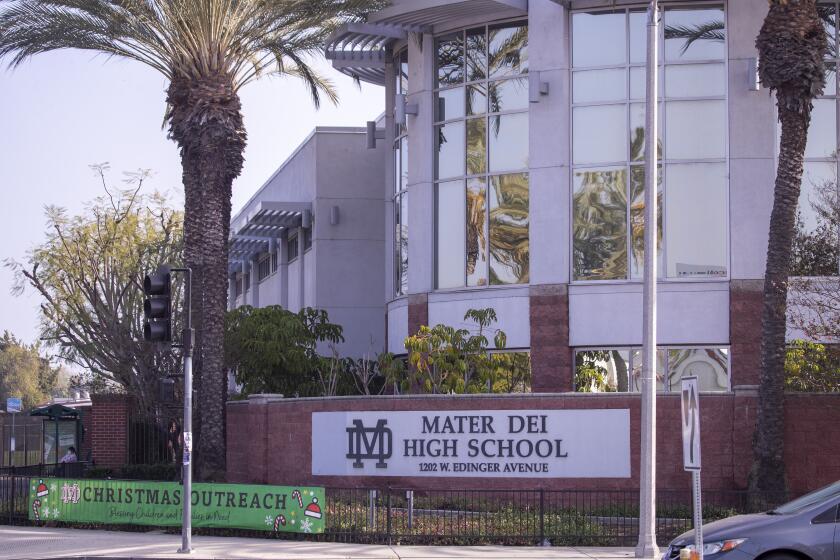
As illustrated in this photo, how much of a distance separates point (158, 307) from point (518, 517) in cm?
689

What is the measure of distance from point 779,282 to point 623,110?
6.41 meters

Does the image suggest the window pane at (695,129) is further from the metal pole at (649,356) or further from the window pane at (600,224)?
the metal pole at (649,356)

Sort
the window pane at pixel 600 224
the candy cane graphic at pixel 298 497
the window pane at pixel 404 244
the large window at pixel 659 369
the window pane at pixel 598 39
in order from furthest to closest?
the window pane at pixel 404 244 < the window pane at pixel 598 39 < the window pane at pixel 600 224 < the large window at pixel 659 369 < the candy cane graphic at pixel 298 497

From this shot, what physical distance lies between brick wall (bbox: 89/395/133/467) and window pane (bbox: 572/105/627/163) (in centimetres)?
1528

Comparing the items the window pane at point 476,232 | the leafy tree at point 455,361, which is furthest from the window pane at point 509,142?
the leafy tree at point 455,361

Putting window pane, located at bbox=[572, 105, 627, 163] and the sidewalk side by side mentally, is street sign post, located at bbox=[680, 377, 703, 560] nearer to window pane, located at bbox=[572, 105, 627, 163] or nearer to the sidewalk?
the sidewalk

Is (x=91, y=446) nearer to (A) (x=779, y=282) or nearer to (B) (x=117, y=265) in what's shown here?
(B) (x=117, y=265)

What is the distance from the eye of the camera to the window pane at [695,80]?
90.7 feet

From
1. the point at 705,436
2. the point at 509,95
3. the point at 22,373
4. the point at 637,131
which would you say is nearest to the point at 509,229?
the point at 509,95

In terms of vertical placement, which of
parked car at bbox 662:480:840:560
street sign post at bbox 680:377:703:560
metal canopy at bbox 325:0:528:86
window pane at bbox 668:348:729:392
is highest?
metal canopy at bbox 325:0:528:86

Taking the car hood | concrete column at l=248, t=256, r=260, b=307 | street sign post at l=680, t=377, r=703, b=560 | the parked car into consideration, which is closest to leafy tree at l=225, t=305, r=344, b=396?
the car hood

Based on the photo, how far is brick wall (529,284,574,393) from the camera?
1101 inches

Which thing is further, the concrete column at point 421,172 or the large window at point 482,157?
the concrete column at point 421,172

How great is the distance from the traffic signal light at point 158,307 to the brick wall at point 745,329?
13039mm
